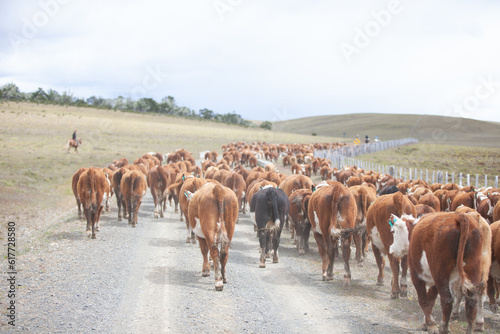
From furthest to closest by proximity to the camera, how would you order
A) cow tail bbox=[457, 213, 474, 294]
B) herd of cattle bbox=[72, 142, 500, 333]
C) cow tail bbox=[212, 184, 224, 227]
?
A: cow tail bbox=[212, 184, 224, 227]
herd of cattle bbox=[72, 142, 500, 333]
cow tail bbox=[457, 213, 474, 294]

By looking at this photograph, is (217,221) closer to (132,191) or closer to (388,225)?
(388,225)

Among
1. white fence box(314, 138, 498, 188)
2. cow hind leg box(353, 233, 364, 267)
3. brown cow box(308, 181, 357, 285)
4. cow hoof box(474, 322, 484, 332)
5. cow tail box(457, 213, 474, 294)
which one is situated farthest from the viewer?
white fence box(314, 138, 498, 188)

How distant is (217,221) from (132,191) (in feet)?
22.7

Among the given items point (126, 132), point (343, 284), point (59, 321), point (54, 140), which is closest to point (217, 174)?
point (343, 284)

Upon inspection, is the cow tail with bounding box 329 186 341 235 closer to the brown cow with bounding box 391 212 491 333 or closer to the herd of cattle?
the herd of cattle

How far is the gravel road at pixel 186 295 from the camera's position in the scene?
666cm

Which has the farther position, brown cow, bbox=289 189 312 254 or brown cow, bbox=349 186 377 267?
brown cow, bbox=289 189 312 254

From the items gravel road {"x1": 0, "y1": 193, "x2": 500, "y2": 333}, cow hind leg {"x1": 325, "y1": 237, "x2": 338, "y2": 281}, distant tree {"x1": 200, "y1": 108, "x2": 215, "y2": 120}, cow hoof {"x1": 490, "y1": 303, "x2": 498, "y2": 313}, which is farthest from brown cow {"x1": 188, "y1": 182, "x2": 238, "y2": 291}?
distant tree {"x1": 200, "y1": 108, "x2": 215, "y2": 120}

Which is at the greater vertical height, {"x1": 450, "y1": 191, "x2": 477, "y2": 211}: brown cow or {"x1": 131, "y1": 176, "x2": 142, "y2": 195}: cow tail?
{"x1": 450, "y1": 191, "x2": 477, "y2": 211}: brown cow

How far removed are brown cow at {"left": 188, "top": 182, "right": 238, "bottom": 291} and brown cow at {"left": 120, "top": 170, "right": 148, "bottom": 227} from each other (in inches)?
245

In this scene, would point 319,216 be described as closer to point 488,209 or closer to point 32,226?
point 488,209

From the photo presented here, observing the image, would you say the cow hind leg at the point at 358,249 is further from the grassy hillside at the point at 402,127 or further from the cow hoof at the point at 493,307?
the grassy hillside at the point at 402,127

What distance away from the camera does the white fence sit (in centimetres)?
2684

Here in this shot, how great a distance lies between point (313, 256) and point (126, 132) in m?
68.0
